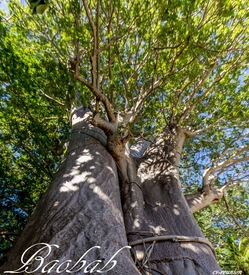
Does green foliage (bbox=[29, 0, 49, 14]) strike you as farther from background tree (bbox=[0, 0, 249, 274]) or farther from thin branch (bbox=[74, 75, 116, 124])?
thin branch (bbox=[74, 75, 116, 124])

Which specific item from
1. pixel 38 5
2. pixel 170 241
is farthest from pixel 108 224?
pixel 38 5

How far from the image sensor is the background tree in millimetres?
1975

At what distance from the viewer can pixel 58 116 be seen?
5.27 meters

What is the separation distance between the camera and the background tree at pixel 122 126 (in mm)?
1975

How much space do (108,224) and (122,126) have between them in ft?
5.63

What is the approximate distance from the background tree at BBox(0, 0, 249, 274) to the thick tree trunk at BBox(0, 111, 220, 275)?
12mm

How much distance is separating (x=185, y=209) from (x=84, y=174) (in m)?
1.23

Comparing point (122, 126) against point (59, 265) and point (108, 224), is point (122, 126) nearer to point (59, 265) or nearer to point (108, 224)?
point (108, 224)

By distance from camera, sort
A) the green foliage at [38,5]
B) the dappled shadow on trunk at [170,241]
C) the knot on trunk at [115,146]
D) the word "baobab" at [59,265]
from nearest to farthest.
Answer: the green foliage at [38,5]
the word "baobab" at [59,265]
the dappled shadow on trunk at [170,241]
the knot on trunk at [115,146]

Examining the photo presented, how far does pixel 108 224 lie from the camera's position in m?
1.74

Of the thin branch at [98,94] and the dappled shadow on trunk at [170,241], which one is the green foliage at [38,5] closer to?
the thin branch at [98,94]

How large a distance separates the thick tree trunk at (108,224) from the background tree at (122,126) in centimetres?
1

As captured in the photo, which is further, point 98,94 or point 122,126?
point 122,126

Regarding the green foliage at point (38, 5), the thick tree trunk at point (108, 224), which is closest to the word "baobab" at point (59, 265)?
the thick tree trunk at point (108, 224)
